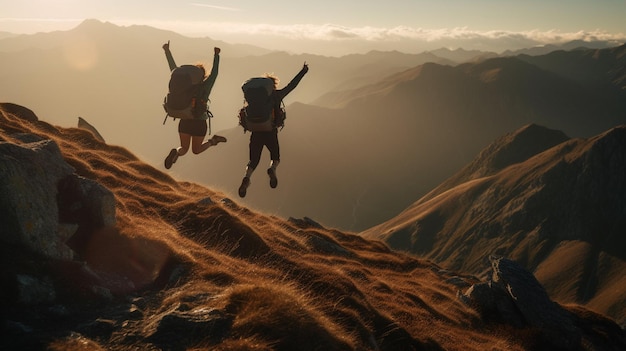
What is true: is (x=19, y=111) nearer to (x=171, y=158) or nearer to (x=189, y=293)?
(x=171, y=158)

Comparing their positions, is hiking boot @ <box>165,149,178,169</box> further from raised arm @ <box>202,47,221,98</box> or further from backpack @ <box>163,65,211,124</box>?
raised arm @ <box>202,47,221,98</box>

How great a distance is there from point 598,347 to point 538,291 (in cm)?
698

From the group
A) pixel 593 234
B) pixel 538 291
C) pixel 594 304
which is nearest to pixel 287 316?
pixel 538 291

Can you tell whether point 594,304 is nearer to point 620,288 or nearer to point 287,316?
point 620,288

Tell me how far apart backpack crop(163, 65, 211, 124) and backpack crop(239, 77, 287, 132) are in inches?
61.5

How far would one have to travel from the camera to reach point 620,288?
6319 inches

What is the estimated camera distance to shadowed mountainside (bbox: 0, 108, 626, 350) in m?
7.98

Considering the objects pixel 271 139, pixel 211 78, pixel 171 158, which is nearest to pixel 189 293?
pixel 271 139

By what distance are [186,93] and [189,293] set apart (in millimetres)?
8054

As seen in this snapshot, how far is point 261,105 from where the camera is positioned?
1505 centimetres

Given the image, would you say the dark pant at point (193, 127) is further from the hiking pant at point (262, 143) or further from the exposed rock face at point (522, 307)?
the exposed rock face at point (522, 307)

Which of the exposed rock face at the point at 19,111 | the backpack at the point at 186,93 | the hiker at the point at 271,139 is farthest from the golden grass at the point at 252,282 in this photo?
the exposed rock face at the point at 19,111

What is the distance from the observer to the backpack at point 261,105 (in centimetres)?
1505

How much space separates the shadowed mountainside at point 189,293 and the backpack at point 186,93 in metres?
3.88
